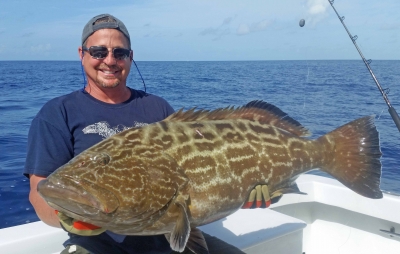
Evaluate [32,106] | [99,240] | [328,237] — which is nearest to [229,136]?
[99,240]

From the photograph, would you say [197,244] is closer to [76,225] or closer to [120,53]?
[76,225]

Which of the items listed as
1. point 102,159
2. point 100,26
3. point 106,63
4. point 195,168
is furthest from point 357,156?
point 100,26

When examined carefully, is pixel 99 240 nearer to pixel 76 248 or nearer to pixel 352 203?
pixel 76 248

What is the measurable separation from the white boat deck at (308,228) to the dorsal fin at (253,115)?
1.34 meters

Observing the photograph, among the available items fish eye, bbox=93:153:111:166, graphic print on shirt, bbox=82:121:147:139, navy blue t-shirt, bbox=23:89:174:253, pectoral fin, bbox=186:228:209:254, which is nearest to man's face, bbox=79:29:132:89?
navy blue t-shirt, bbox=23:89:174:253

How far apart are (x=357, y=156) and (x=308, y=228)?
8.32ft

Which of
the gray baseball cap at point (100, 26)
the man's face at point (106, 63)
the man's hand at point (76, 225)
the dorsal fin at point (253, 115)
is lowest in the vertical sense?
the man's hand at point (76, 225)

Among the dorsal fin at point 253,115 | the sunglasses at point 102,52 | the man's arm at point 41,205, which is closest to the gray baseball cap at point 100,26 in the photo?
the sunglasses at point 102,52

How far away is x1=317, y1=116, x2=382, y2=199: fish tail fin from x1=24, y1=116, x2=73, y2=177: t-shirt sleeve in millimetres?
1982

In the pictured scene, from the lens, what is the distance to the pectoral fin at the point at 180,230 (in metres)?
2.32

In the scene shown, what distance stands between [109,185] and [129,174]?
0.44ft

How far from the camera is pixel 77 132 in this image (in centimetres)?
300

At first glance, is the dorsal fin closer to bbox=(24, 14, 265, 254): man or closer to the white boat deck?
bbox=(24, 14, 265, 254): man

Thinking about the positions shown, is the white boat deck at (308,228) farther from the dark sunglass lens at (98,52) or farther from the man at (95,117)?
the dark sunglass lens at (98,52)
